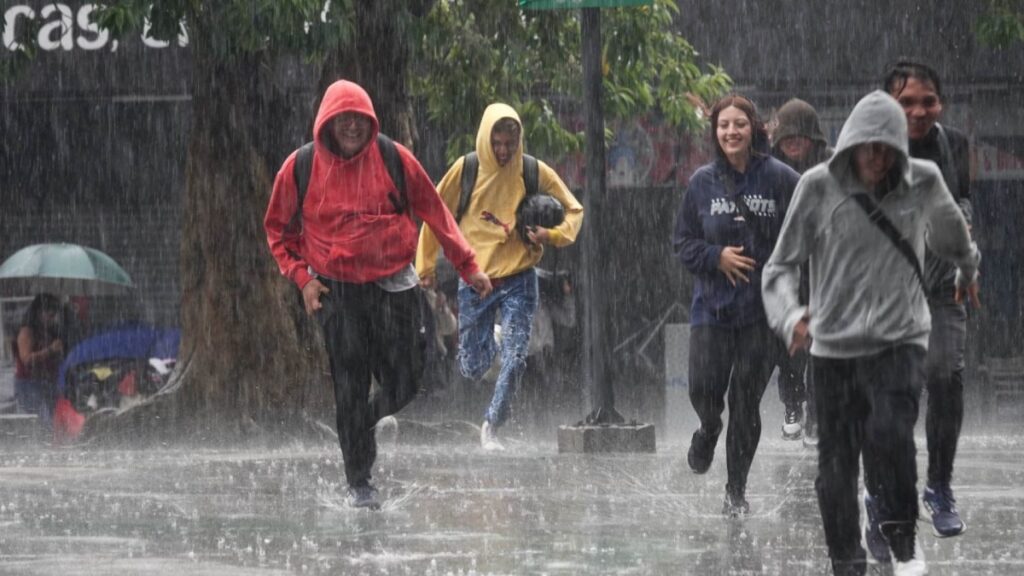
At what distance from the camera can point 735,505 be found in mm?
9312

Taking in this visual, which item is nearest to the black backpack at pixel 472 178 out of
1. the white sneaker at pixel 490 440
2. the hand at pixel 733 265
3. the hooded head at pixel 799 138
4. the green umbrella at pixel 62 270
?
the white sneaker at pixel 490 440

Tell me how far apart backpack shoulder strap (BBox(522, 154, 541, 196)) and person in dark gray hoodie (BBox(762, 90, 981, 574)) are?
246 inches

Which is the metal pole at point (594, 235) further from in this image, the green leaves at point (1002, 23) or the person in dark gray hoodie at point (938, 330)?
the green leaves at point (1002, 23)

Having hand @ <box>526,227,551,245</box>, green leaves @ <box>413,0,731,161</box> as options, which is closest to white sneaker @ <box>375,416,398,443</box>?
hand @ <box>526,227,551,245</box>

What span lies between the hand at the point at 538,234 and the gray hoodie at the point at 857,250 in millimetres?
5913

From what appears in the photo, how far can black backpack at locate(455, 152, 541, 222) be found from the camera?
1327 centimetres

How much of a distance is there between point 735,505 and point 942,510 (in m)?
1.29

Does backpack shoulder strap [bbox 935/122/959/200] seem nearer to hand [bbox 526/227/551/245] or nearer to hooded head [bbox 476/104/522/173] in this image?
hand [bbox 526/227/551/245]

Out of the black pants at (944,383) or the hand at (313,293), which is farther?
the hand at (313,293)

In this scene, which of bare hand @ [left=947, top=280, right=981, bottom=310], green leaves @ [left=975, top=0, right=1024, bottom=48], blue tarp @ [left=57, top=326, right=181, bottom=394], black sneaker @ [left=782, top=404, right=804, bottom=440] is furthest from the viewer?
green leaves @ [left=975, top=0, right=1024, bottom=48]

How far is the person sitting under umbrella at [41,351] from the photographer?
753 inches

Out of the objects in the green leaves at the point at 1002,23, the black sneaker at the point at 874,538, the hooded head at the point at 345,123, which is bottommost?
the black sneaker at the point at 874,538

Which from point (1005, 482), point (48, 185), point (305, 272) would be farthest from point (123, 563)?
point (48, 185)

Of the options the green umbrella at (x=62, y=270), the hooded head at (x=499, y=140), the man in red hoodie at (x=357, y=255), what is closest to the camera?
the man in red hoodie at (x=357, y=255)
